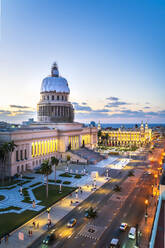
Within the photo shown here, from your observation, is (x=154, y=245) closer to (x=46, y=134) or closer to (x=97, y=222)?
(x=97, y=222)

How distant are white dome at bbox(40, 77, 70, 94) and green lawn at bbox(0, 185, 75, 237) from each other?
74414 millimetres

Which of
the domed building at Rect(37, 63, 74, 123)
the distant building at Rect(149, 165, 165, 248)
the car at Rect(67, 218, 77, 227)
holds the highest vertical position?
the domed building at Rect(37, 63, 74, 123)

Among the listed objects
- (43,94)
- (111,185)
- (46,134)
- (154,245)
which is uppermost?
(43,94)

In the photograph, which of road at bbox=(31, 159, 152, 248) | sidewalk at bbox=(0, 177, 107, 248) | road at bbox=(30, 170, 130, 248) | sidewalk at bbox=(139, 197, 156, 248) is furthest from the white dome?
sidewalk at bbox=(139, 197, 156, 248)

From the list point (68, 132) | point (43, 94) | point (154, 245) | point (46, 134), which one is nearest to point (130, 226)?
point (154, 245)

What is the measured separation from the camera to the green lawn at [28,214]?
38.3 meters

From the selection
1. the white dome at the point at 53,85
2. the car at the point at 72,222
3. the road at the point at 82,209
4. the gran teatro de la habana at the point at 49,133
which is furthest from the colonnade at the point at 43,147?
the car at the point at 72,222

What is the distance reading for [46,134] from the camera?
317 feet

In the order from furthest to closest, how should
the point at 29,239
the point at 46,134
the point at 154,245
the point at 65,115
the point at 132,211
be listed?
the point at 65,115 < the point at 46,134 < the point at 132,211 < the point at 29,239 < the point at 154,245

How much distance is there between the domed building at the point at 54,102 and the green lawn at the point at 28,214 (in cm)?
6653

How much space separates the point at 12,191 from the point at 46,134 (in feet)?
134

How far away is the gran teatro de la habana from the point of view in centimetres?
7756

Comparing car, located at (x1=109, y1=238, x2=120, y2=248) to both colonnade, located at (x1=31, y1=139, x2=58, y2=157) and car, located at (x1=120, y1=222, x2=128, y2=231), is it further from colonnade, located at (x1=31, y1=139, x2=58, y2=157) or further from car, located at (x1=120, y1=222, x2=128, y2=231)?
colonnade, located at (x1=31, y1=139, x2=58, y2=157)

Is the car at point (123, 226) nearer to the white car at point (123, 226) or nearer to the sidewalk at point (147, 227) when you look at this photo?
the white car at point (123, 226)
